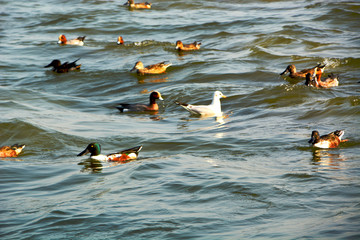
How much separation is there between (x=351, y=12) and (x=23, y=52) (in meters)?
15.4

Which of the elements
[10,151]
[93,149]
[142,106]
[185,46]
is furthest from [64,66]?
[93,149]

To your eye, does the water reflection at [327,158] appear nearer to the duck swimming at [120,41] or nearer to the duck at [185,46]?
the duck at [185,46]

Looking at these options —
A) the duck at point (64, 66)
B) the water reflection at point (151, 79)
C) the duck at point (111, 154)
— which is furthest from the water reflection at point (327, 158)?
the duck at point (64, 66)

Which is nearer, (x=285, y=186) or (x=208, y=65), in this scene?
(x=285, y=186)

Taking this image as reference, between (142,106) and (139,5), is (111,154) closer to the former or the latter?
(142,106)

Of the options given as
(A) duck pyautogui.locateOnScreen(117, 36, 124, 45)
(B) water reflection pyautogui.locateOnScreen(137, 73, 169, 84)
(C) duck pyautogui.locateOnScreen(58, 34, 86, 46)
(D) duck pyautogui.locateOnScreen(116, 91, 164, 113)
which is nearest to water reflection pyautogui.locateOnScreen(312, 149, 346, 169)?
(D) duck pyautogui.locateOnScreen(116, 91, 164, 113)

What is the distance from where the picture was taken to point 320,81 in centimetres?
1717

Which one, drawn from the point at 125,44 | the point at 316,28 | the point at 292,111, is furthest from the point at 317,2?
the point at 292,111

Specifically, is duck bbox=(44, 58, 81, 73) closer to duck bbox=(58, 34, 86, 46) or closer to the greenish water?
the greenish water

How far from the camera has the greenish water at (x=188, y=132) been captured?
8445mm

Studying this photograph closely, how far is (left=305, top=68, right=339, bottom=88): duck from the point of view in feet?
56.1

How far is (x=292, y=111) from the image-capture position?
15.2 m

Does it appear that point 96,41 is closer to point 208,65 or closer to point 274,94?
point 208,65

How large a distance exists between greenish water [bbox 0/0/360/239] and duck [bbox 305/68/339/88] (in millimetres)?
277
